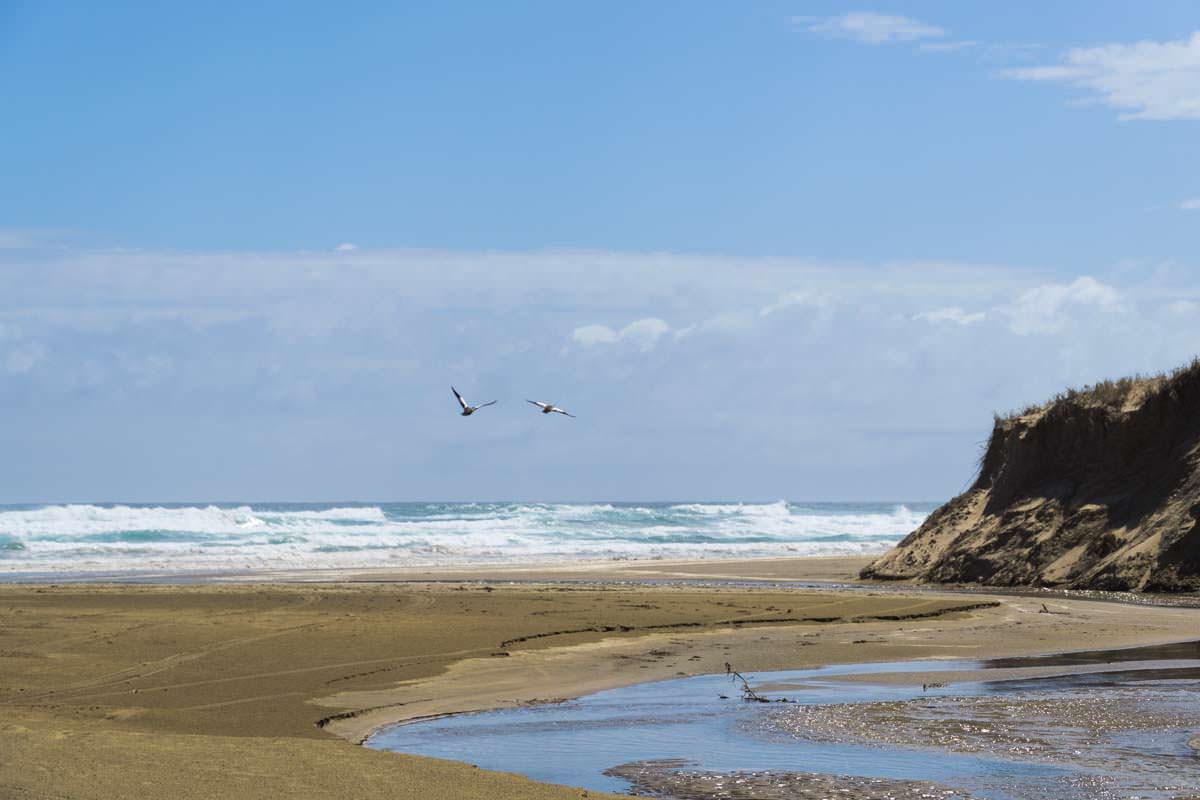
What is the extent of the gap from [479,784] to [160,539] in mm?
55591

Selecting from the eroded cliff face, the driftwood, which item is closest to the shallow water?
the driftwood

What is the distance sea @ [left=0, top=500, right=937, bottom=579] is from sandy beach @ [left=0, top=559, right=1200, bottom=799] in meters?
13.9

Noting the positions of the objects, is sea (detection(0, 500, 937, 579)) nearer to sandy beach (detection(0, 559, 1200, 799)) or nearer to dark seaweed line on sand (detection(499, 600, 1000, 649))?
sandy beach (detection(0, 559, 1200, 799))

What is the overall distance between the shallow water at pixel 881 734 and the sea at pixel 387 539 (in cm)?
2670

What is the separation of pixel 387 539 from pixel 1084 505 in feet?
120

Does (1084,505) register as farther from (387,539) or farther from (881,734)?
(387,539)

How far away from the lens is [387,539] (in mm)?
56594

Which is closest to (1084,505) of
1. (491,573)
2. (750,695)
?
(491,573)

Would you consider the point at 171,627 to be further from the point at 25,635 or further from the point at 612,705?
the point at 612,705

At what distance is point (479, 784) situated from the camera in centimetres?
834

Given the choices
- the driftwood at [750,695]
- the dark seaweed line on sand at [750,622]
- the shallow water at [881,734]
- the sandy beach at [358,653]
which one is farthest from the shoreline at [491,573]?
the shallow water at [881,734]

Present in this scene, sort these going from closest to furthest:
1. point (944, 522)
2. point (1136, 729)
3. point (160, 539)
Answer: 1. point (1136, 729)
2. point (944, 522)
3. point (160, 539)

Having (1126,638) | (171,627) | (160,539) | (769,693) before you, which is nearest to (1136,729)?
(769,693)

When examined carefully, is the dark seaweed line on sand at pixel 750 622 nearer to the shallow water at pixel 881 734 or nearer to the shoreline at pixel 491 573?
the shallow water at pixel 881 734
